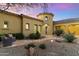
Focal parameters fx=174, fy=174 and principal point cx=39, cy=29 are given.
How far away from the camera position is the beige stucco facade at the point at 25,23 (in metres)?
4.29

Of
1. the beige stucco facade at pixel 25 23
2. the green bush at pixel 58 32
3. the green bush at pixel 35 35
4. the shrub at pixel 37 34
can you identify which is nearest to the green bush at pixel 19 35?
the beige stucco facade at pixel 25 23

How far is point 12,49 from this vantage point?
4.27 meters

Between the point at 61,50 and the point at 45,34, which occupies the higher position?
the point at 45,34

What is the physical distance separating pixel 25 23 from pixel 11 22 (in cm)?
35

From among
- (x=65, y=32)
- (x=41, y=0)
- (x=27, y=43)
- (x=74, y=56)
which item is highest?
(x=41, y=0)

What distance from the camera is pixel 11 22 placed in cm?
434

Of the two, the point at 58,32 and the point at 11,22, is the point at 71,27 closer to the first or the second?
the point at 58,32

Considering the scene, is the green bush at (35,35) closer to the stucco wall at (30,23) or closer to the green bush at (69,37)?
the stucco wall at (30,23)

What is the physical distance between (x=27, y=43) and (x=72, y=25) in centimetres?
122

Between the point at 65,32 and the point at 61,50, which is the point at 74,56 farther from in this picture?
the point at 65,32

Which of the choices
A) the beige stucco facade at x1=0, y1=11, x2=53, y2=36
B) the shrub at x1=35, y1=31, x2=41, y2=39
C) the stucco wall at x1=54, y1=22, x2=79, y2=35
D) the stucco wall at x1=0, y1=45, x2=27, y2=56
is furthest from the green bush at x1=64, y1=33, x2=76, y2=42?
the stucco wall at x1=0, y1=45, x2=27, y2=56

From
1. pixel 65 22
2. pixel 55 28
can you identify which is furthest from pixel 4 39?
pixel 65 22

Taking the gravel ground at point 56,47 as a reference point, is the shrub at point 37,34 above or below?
above

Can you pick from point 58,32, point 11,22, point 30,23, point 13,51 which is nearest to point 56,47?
point 58,32
